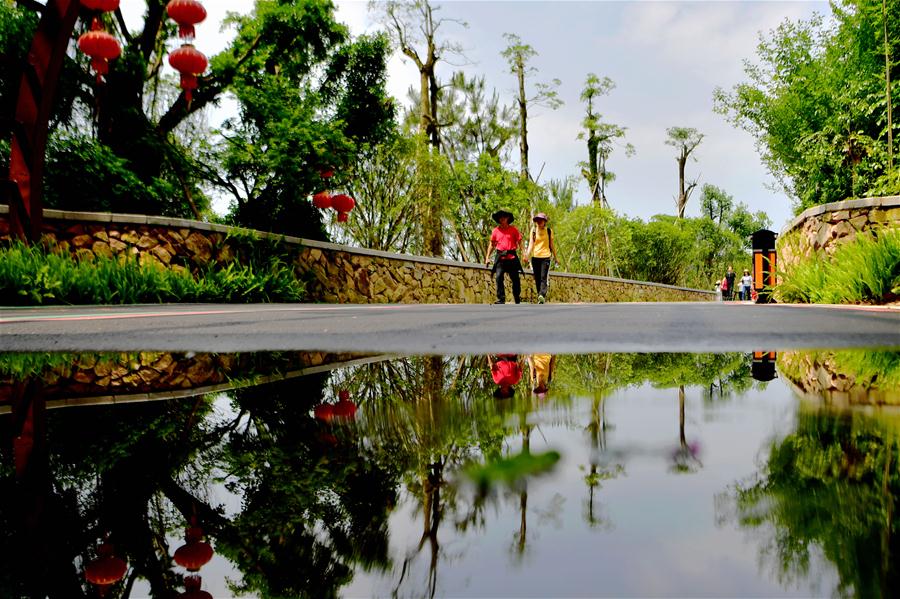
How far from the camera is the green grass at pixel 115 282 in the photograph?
576cm

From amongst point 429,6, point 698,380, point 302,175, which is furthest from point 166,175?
point 698,380

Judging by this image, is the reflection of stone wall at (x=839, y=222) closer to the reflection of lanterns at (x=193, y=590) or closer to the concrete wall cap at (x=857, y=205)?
the concrete wall cap at (x=857, y=205)

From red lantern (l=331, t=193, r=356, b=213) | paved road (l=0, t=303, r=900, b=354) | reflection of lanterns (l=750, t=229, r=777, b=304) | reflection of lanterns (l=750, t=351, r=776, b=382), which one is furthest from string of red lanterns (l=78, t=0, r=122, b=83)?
reflection of lanterns (l=750, t=229, r=777, b=304)

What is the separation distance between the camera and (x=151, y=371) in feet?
5.23

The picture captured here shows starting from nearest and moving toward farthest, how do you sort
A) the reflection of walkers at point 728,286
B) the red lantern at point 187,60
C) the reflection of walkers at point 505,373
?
the reflection of walkers at point 505,373
the red lantern at point 187,60
the reflection of walkers at point 728,286

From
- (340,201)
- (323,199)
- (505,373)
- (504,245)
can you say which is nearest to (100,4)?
(323,199)

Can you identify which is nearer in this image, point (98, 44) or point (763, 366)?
point (763, 366)

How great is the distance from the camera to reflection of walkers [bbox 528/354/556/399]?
108 cm

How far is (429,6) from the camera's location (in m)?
18.3

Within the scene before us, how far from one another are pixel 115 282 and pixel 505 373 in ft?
21.4

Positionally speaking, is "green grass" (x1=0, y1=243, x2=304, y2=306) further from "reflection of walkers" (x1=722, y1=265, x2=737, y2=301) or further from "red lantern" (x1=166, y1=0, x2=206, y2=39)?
"reflection of walkers" (x1=722, y1=265, x2=737, y2=301)

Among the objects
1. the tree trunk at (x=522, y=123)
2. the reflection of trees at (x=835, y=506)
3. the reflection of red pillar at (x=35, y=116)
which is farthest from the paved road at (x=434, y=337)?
the tree trunk at (x=522, y=123)

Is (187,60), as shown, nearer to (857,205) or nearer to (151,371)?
(151,371)

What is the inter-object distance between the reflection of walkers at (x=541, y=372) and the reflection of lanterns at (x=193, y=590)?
27.2 inches
